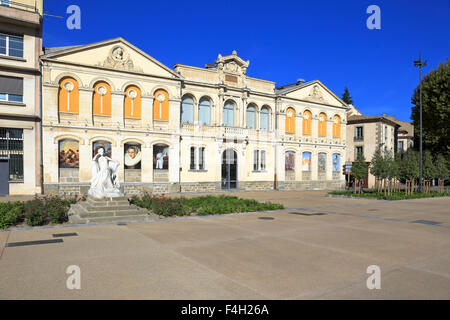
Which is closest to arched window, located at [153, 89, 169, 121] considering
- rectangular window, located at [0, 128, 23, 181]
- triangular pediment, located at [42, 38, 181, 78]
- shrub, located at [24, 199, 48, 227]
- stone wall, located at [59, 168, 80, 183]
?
triangular pediment, located at [42, 38, 181, 78]

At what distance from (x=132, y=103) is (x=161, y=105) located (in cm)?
231

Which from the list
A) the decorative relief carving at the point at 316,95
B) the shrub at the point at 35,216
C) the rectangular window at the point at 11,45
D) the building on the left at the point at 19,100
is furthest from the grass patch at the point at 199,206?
the decorative relief carving at the point at 316,95

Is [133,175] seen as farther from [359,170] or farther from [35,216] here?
[359,170]

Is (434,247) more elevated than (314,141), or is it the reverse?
(314,141)

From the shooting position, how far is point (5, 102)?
827 inches

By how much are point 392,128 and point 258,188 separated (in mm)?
23933

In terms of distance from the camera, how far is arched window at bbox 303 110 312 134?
3497 centimetres

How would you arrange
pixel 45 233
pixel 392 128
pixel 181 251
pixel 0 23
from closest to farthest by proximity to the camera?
pixel 181 251 < pixel 45 233 < pixel 0 23 < pixel 392 128

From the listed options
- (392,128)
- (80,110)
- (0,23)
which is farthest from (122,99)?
(392,128)

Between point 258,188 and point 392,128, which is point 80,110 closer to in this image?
point 258,188

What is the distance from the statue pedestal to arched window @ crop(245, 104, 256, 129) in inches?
783

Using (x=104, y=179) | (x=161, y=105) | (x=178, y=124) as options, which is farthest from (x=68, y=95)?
(x=104, y=179)

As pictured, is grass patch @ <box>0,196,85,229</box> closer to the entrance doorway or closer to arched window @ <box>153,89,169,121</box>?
arched window @ <box>153,89,169,121</box>

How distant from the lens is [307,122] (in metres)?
35.2
